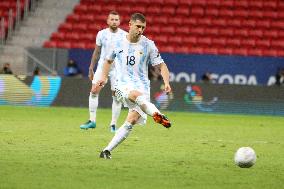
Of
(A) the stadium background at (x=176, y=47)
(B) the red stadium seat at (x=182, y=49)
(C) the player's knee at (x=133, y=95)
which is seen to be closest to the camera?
(C) the player's knee at (x=133, y=95)

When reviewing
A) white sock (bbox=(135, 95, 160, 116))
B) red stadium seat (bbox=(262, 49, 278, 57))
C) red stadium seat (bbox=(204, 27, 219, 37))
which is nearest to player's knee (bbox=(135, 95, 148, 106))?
white sock (bbox=(135, 95, 160, 116))

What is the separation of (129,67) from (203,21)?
1826 cm

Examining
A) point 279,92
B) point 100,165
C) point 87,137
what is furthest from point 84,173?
point 279,92

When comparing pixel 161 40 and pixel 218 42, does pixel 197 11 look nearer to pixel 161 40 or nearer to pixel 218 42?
pixel 218 42

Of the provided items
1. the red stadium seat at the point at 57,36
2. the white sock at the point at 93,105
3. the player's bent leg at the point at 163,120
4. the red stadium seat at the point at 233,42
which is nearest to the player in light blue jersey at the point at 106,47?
the white sock at the point at 93,105

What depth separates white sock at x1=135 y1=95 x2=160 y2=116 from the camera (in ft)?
31.4

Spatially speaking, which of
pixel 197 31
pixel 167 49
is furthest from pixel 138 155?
pixel 197 31

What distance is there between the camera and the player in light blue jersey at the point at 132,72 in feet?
32.9

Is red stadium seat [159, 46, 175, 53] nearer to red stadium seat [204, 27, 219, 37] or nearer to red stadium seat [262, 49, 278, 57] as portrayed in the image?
red stadium seat [204, 27, 219, 37]

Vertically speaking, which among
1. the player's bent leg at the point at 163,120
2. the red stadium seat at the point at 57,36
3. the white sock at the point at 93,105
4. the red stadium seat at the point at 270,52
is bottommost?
the red stadium seat at the point at 57,36

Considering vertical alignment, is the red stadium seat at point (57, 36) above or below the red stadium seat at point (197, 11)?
below

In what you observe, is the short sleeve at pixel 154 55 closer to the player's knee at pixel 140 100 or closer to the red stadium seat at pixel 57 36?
the player's knee at pixel 140 100

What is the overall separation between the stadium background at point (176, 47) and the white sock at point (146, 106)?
41.9ft

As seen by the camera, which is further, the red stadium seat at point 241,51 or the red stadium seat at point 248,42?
the red stadium seat at point 248,42
